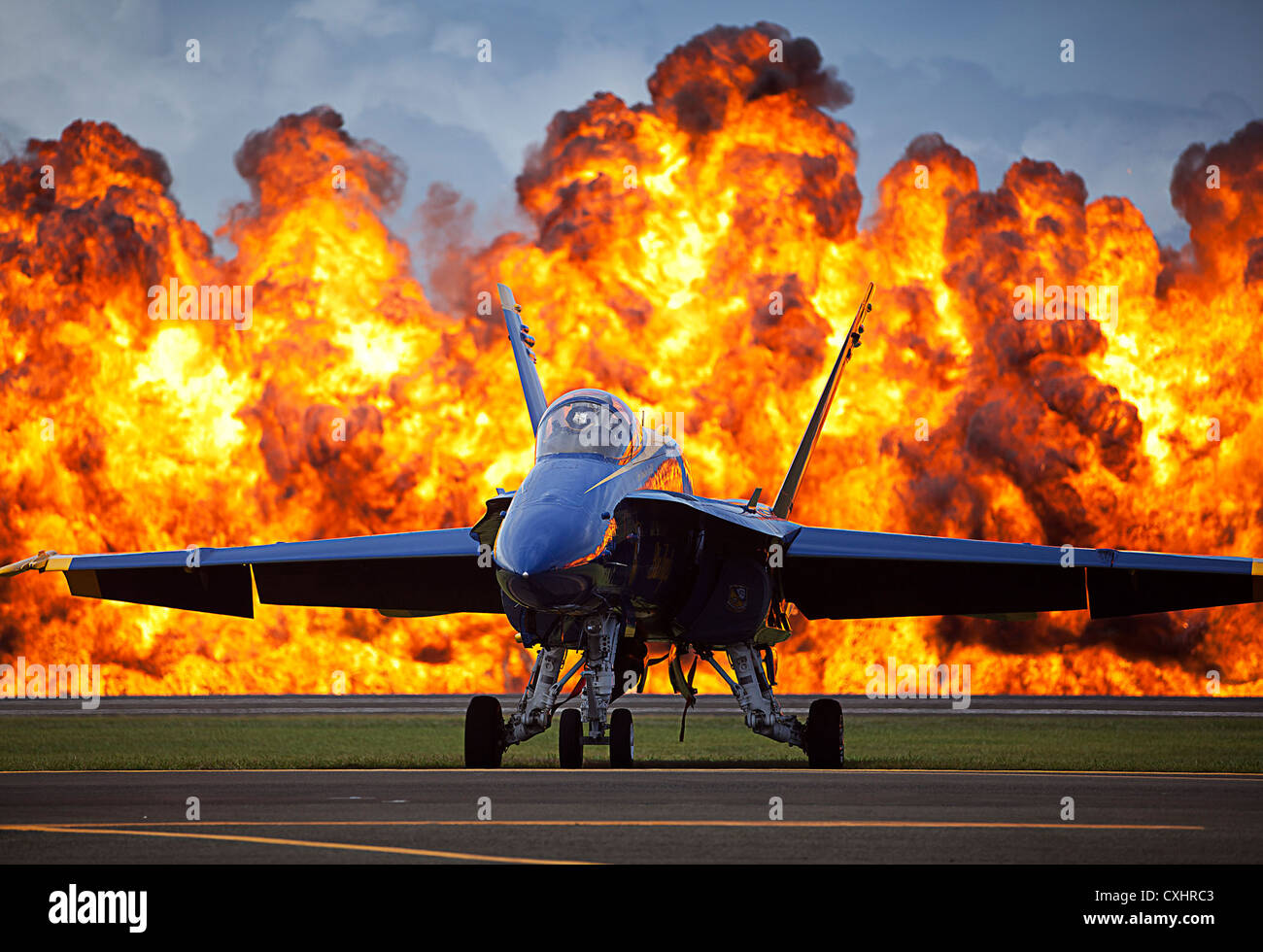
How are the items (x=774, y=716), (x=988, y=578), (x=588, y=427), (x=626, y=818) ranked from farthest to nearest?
(x=988, y=578) → (x=774, y=716) → (x=588, y=427) → (x=626, y=818)

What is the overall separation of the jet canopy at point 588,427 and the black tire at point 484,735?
3.40 metres

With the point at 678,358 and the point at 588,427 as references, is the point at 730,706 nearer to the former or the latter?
the point at 678,358

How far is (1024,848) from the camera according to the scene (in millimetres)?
11195

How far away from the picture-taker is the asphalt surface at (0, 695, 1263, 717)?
143 feet

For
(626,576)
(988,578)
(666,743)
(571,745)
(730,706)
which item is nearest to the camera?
(626,576)

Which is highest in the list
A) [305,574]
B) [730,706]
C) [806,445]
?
[806,445]

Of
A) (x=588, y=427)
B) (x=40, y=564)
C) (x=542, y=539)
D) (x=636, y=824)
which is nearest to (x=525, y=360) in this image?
(x=588, y=427)

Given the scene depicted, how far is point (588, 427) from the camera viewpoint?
1998 cm

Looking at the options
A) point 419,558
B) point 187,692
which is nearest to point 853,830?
point 419,558

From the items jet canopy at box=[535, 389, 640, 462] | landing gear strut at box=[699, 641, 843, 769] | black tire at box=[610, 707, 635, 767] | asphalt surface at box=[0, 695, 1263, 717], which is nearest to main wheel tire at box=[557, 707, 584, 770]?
black tire at box=[610, 707, 635, 767]

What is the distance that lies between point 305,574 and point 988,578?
10423 millimetres

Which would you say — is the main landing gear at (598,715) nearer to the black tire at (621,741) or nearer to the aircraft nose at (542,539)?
the black tire at (621,741)

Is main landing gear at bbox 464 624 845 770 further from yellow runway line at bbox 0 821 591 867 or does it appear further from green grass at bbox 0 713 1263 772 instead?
yellow runway line at bbox 0 821 591 867

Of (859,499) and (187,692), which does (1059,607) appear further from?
(187,692)
